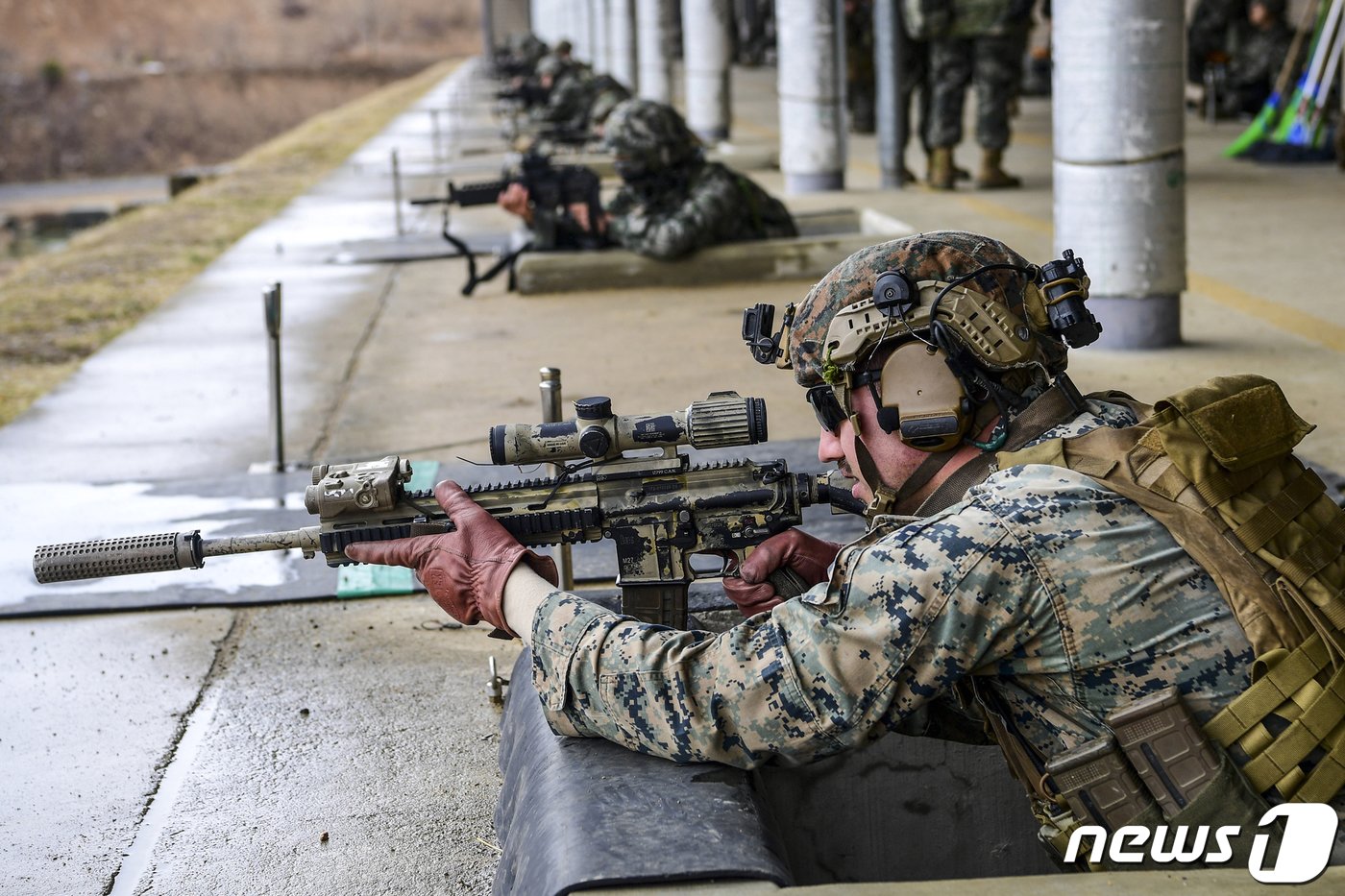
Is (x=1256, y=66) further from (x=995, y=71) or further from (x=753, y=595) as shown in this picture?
(x=753, y=595)

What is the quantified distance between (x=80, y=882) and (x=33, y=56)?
79173 millimetres

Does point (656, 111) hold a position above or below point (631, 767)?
above

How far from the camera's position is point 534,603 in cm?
258

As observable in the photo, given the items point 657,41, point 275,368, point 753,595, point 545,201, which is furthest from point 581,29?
point 753,595

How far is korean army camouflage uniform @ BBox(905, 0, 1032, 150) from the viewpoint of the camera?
40.5 feet

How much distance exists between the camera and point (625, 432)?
2.85m

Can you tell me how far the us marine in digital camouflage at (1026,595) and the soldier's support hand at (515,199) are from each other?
24.2 feet

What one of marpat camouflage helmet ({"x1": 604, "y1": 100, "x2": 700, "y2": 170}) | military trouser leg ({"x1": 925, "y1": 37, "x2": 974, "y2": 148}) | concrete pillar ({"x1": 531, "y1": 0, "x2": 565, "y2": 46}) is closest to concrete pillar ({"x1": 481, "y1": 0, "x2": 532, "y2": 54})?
concrete pillar ({"x1": 531, "y1": 0, "x2": 565, "y2": 46})

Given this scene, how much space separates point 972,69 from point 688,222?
4.47 metres

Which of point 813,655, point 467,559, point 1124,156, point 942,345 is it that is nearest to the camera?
point 813,655

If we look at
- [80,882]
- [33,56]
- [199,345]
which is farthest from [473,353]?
[33,56]

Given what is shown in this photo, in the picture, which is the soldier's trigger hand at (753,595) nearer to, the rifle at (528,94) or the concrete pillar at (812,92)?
the concrete pillar at (812,92)

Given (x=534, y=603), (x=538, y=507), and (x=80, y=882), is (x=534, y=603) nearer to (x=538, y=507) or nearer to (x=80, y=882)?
(x=538, y=507)

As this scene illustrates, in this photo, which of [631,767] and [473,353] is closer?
[631,767]
